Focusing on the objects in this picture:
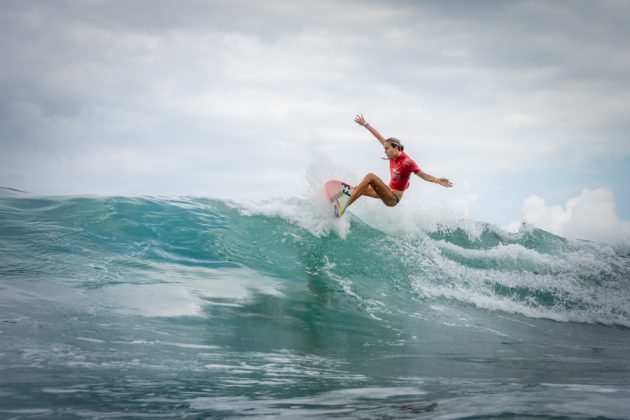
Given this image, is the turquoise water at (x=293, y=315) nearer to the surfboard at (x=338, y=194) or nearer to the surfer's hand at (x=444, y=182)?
the surfboard at (x=338, y=194)

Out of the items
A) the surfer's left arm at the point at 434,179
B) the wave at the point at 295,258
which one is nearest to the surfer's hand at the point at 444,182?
the surfer's left arm at the point at 434,179

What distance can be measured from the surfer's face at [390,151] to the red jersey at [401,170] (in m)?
0.09

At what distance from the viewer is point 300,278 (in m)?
9.69

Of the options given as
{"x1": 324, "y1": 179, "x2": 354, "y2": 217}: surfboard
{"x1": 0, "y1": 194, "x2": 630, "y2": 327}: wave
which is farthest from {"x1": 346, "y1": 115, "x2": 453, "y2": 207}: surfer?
{"x1": 0, "y1": 194, "x2": 630, "y2": 327}: wave

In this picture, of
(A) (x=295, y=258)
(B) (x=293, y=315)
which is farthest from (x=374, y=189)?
(B) (x=293, y=315)

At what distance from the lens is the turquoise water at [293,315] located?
3.40 metres

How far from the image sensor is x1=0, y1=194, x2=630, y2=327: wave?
27.3 feet

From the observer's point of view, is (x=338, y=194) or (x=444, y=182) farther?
(x=338, y=194)

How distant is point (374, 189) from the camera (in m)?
10.2

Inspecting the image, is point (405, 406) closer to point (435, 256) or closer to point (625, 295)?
point (435, 256)

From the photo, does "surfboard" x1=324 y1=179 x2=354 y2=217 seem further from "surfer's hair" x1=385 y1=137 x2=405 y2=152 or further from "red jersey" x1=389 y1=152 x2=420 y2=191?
"surfer's hair" x1=385 y1=137 x2=405 y2=152

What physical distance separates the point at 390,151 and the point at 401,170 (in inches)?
17.4

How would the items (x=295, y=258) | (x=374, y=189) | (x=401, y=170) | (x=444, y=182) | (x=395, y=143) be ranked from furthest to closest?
(x=295, y=258) → (x=374, y=189) → (x=401, y=170) → (x=395, y=143) → (x=444, y=182)

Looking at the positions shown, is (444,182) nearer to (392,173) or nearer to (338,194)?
(392,173)
